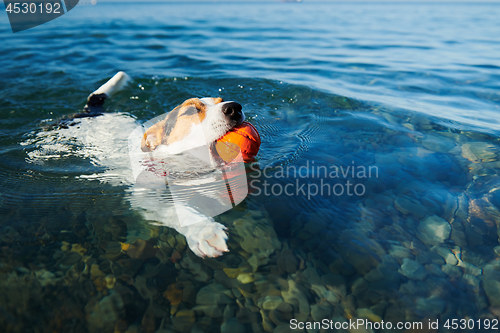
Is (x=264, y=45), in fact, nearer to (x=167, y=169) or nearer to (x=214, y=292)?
(x=167, y=169)

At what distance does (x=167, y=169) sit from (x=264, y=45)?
974cm

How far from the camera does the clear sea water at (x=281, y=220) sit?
251 cm

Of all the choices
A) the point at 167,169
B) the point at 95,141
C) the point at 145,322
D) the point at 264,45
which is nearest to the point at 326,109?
the point at 167,169

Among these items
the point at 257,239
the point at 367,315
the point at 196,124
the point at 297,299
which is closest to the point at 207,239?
the point at 257,239

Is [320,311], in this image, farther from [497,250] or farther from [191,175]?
[191,175]

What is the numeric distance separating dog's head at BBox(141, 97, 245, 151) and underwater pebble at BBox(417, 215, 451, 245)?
2.08 meters

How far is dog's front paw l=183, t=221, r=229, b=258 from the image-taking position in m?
2.93

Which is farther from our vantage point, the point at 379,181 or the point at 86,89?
the point at 86,89

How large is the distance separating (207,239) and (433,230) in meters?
2.06

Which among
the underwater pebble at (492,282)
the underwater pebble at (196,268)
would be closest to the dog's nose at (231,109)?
the underwater pebble at (196,268)

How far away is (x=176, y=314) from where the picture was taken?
8.07 ft

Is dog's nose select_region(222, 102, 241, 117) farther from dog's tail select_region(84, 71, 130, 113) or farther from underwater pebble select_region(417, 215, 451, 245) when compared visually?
dog's tail select_region(84, 71, 130, 113)

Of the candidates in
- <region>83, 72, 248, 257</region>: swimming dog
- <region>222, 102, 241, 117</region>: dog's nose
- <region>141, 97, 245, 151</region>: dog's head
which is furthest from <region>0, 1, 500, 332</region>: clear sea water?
<region>222, 102, 241, 117</region>: dog's nose

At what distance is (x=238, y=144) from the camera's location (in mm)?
3590
